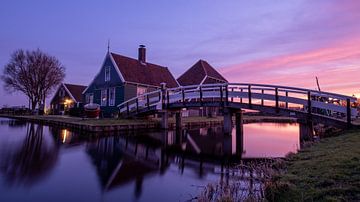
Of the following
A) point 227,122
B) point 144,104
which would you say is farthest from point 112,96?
point 227,122

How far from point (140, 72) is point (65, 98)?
18.0m

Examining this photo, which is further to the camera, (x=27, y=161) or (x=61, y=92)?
(x=61, y=92)

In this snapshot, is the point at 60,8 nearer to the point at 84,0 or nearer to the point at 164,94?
the point at 84,0

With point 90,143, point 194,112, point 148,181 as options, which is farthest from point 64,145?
point 194,112

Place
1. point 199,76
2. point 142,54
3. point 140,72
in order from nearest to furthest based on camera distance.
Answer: point 140,72 < point 142,54 < point 199,76

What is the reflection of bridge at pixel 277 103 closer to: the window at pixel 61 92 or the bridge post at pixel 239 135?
the bridge post at pixel 239 135

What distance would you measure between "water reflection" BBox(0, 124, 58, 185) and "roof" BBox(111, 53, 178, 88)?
54.3 feet

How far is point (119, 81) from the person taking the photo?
92.9ft

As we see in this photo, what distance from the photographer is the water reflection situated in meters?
7.29

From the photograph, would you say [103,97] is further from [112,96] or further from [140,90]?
[140,90]

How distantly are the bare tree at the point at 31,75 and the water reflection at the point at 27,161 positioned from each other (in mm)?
33115

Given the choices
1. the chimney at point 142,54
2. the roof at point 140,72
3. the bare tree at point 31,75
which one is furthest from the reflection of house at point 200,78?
the bare tree at point 31,75

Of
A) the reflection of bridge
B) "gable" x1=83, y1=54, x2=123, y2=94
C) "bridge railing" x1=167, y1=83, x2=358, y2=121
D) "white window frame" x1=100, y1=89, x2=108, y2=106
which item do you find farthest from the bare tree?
"bridge railing" x1=167, y1=83, x2=358, y2=121

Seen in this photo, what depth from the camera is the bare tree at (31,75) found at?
137ft
